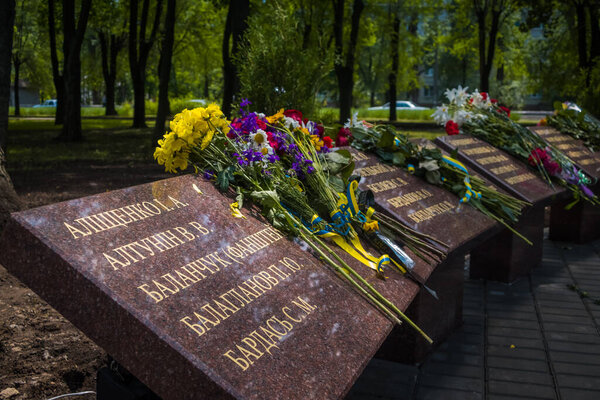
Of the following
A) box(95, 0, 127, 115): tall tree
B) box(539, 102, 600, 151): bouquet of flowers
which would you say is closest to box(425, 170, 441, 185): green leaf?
→ box(539, 102, 600, 151): bouquet of flowers

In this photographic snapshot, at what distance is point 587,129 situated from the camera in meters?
7.96

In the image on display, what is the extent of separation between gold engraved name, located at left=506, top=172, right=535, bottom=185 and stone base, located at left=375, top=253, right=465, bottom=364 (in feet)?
4.12

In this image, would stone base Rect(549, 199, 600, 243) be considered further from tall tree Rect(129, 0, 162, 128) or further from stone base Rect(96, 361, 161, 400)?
tall tree Rect(129, 0, 162, 128)

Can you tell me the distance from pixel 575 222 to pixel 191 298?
20.1ft

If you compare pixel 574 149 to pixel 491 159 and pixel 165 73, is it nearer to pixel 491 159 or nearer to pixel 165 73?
pixel 491 159

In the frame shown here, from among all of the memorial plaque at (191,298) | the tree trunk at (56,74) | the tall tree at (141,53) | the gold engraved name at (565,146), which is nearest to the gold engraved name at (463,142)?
the gold engraved name at (565,146)

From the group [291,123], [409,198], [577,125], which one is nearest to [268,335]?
[291,123]

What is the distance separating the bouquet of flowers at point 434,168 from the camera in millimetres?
4297

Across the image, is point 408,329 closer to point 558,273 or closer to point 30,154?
point 558,273

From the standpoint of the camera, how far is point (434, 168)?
4.28m

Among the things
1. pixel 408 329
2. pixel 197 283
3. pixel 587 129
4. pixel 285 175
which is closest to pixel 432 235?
pixel 408 329

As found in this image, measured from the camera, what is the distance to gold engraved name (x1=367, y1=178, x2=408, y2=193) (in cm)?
377

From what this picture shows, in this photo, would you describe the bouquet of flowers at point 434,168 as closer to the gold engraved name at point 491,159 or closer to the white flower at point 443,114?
the gold engraved name at point 491,159

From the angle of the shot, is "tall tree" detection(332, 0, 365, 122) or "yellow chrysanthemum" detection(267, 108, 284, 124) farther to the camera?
"tall tree" detection(332, 0, 365, 122)
